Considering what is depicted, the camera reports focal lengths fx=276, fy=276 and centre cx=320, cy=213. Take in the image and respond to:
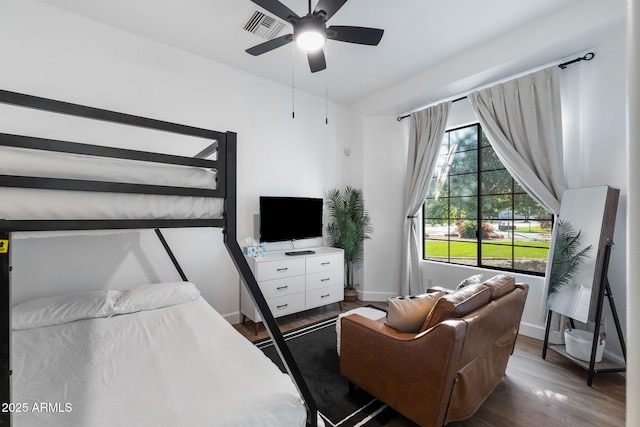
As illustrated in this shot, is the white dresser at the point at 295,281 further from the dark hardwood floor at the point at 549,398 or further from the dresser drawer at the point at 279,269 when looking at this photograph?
the dark hardwood floor at the point at 549,398

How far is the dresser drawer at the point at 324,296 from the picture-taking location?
11.2 ft

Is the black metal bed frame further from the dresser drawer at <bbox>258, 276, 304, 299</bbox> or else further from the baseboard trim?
the baseboard trim

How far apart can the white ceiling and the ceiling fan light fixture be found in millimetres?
507

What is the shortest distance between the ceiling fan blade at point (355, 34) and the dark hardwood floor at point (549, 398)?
8.77 feet

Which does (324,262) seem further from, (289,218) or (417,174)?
(417,174)

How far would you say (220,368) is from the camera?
1385 mm

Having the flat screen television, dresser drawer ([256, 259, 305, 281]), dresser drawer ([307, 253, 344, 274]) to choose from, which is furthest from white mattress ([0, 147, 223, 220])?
dresser drawer ([307, 253, 344, 274])

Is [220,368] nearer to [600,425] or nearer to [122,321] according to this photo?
[122,321]

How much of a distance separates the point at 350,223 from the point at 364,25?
236 centimetres

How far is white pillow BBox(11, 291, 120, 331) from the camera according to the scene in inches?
73.0

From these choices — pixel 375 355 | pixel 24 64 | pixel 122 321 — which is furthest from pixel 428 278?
pixel 24 64

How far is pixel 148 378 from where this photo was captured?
1311mm

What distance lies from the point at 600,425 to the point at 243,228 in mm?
3365

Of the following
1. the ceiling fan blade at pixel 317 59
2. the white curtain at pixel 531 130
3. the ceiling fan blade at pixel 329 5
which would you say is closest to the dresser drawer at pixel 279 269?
the ceiling fan blade at pixel 317 59
